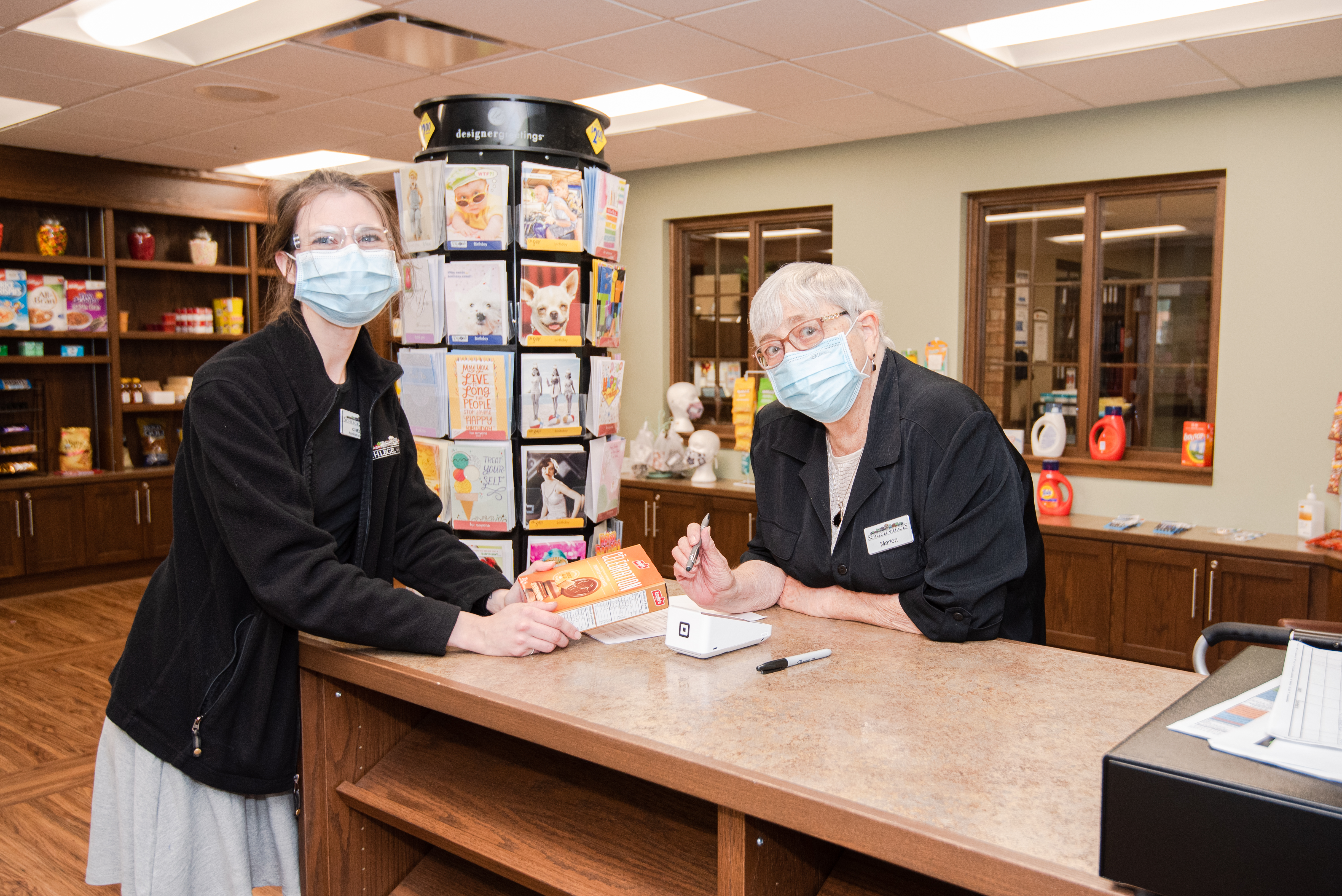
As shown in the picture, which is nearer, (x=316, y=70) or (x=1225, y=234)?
(x=316, y=70)

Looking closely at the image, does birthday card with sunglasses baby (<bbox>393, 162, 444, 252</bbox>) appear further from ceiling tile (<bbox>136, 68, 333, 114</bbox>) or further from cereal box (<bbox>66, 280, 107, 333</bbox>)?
cereal box (<bbox>66, 280, 107, 333</bbox>)

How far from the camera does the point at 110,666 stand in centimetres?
491

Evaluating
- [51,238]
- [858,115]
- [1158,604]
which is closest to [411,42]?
[858,115]

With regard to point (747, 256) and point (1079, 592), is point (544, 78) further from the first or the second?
point (1079, 592)

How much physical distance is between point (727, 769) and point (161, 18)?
4.25 meters

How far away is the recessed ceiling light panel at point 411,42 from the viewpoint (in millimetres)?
3793

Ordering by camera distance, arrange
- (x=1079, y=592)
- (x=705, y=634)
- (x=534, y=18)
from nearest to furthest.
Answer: (x=705, y=634)
(x=534, y=18)
(x=1079, y=592)

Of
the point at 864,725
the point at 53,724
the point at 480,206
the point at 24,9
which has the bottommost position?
the point at 53,724

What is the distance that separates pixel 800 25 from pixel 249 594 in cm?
313

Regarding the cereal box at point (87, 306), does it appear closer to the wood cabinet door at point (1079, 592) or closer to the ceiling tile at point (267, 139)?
the ceiling tile at point (267, 139)

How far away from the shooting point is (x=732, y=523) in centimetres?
607

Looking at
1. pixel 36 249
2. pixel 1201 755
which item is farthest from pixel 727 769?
pixel 36 249

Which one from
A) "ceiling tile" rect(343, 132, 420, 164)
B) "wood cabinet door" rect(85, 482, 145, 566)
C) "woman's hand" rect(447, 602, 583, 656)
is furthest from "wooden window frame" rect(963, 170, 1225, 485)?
"wood cabinet door" rect(85, 482, 145, 566)

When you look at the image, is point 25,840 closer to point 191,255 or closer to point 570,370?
point 570,370
